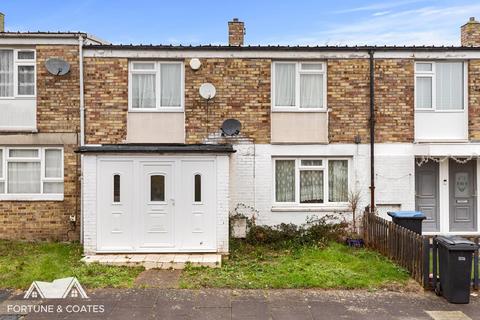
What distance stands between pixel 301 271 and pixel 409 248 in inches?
87.1

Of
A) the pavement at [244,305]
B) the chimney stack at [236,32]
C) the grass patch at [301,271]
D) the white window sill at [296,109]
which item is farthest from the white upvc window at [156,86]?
the pavement at [244,305]

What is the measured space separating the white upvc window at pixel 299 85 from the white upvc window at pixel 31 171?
6440 mm

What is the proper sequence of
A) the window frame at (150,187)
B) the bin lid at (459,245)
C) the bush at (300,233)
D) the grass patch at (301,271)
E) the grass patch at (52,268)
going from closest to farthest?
the bin lid at (459,245) → the grass patch at (301,271) → the grass patch at (52,268) → the window frame at (150,187) → the bush at (300,233)

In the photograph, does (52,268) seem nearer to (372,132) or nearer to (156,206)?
A: (156,206)

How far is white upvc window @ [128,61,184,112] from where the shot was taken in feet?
42.8

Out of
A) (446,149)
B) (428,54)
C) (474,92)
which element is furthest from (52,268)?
(474,92)

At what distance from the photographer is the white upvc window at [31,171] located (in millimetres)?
12883

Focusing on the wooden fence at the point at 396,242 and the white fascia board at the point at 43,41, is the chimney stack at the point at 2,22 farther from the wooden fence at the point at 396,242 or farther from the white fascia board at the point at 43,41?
the wooden fence at the point at 396,242

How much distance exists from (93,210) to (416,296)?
23.9 feet

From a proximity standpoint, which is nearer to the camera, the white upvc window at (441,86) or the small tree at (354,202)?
the small tree at (354,202)

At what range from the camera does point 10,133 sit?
503 inches

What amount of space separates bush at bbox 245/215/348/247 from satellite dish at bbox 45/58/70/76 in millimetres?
6748

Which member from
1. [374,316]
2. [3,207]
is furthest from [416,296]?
[3,207]

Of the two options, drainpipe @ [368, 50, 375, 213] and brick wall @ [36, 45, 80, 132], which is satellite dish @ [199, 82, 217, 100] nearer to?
brick wall @ [36, 45, 80, 132]
